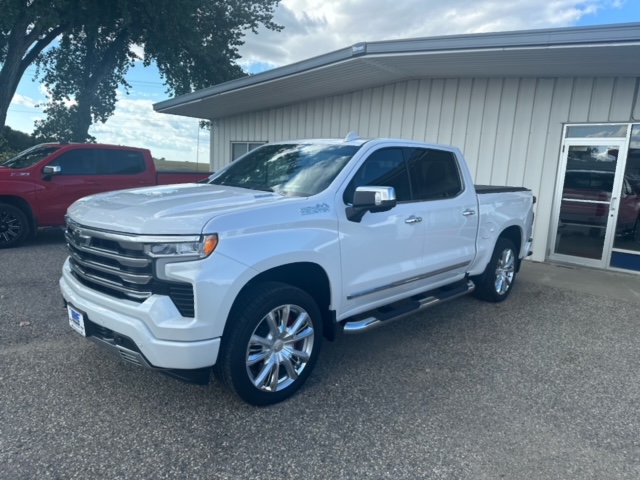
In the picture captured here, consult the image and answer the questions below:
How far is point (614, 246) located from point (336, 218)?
22.5 feet

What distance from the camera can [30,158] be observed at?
28.1 feet

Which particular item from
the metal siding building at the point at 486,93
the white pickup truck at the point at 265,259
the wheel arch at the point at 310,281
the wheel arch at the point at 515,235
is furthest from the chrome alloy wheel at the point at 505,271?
the wheel arch at the point at 310,281

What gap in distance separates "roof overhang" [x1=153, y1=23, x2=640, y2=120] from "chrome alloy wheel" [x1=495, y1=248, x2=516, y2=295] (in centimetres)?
301

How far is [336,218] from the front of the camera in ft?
11.4

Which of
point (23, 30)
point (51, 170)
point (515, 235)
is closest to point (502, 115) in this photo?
point (515, 235)

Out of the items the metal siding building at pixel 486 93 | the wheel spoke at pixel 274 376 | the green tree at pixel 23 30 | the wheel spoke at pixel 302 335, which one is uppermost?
the green tree at pixel 23 30

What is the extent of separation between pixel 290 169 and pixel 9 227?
657 cm

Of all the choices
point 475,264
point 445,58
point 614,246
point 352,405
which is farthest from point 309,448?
point 614,246

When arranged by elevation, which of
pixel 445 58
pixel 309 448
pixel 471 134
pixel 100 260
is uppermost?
pixel 445 58

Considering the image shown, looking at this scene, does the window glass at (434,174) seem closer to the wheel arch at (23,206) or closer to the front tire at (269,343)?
the front tire at (269,343)

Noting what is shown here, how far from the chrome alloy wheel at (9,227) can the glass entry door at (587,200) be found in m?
9.87

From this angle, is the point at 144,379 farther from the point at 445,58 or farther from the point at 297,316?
the point at 445,58

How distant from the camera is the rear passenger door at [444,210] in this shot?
4.45 m

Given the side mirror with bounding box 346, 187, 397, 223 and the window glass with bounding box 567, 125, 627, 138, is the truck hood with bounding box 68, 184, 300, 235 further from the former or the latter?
the window glass with bounding box 567, 125, 627, 138
